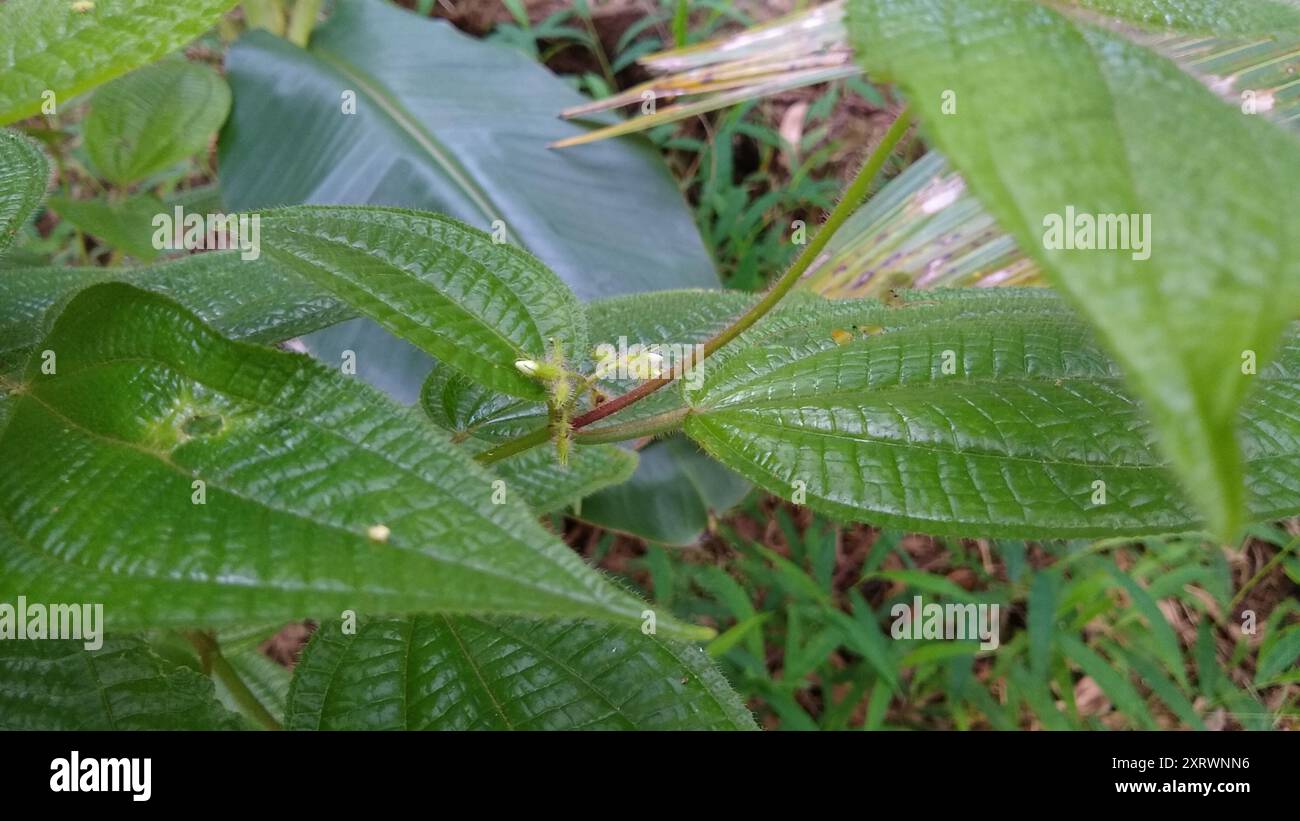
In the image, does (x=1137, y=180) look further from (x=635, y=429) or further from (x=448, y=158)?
(x=448, y=158)

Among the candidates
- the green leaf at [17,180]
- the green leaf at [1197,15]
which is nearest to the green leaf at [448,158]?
the green leaf at [17,180]

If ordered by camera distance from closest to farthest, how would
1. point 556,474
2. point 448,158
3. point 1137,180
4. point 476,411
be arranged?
1. point 1137,180
2. point 476,411
3. point 556,474
4. point 448,158

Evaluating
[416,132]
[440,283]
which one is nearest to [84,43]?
[440,283]

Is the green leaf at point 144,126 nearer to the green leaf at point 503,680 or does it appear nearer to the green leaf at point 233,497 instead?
the green leaf at point 233,497

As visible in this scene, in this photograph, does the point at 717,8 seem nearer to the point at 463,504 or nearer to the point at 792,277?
the point at 792,277
